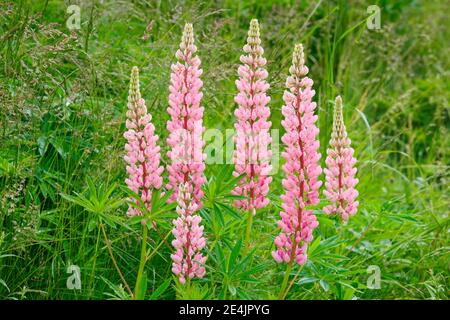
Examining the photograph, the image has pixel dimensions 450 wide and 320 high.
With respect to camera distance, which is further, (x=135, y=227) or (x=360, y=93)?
(x=360, y=93)

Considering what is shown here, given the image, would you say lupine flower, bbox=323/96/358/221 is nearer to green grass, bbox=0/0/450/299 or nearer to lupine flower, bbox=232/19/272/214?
green grass, bbox=0/0/450/299

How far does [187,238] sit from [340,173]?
65cm

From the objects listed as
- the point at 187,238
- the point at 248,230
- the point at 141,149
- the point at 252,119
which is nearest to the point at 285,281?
the point at 248,230

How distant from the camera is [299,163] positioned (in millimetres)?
2814

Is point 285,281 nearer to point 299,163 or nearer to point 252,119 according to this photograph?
point 299,163

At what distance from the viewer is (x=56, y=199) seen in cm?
365

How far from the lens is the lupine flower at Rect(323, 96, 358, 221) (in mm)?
2947

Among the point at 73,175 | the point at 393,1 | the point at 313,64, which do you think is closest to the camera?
the point at 73,175

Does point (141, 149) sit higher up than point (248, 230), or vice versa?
point (141, 149)

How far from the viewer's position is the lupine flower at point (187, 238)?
9.07ft

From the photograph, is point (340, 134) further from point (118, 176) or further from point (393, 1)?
point (393, 1)

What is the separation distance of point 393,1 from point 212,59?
3516 millimetres

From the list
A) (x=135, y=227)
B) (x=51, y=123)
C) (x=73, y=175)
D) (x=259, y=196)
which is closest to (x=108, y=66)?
(x=51, y=123)

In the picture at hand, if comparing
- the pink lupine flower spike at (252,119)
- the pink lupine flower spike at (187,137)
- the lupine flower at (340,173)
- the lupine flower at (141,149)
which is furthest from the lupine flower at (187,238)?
the lupine flower at (340,173)
